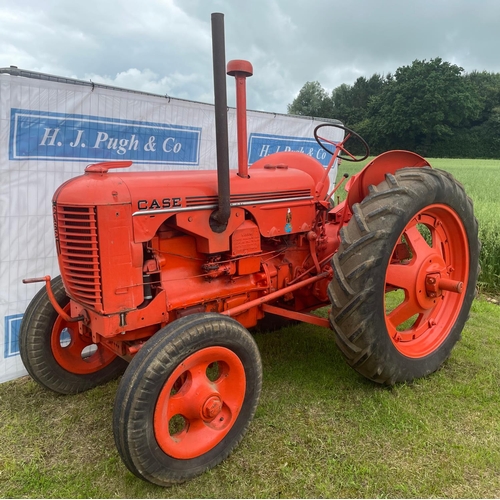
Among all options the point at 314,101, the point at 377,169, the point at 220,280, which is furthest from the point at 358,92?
the point at 220,280

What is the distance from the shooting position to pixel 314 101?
141ft

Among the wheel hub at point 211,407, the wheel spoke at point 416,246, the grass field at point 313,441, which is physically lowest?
the grass field at point 313,441

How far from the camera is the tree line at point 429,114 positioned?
38.5m

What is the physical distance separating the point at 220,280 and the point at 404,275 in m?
1.26

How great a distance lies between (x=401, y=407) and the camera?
8.38 ft

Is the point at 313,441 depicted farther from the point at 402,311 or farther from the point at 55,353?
the point at 55,353

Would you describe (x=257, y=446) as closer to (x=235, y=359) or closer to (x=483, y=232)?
(x=235, y=359)

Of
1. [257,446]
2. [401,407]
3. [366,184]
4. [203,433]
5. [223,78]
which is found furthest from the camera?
[366,184]

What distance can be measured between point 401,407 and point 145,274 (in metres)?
1.74

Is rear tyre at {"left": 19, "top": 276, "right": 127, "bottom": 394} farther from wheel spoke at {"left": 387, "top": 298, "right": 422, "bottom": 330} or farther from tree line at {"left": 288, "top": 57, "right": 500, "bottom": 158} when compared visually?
tree line at {"left": 288, "top": 57, "right": 500, "bottom": 158}

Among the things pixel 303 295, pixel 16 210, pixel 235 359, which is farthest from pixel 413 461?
pixel 16 210

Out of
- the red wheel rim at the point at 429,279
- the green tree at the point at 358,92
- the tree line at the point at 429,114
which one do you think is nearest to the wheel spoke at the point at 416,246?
the red wheel rim at the point at 429,279

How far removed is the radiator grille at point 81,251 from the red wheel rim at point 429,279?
1.79 metres

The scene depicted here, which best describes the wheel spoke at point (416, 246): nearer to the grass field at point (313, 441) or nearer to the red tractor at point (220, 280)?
the red tractor at point (220, 280)
